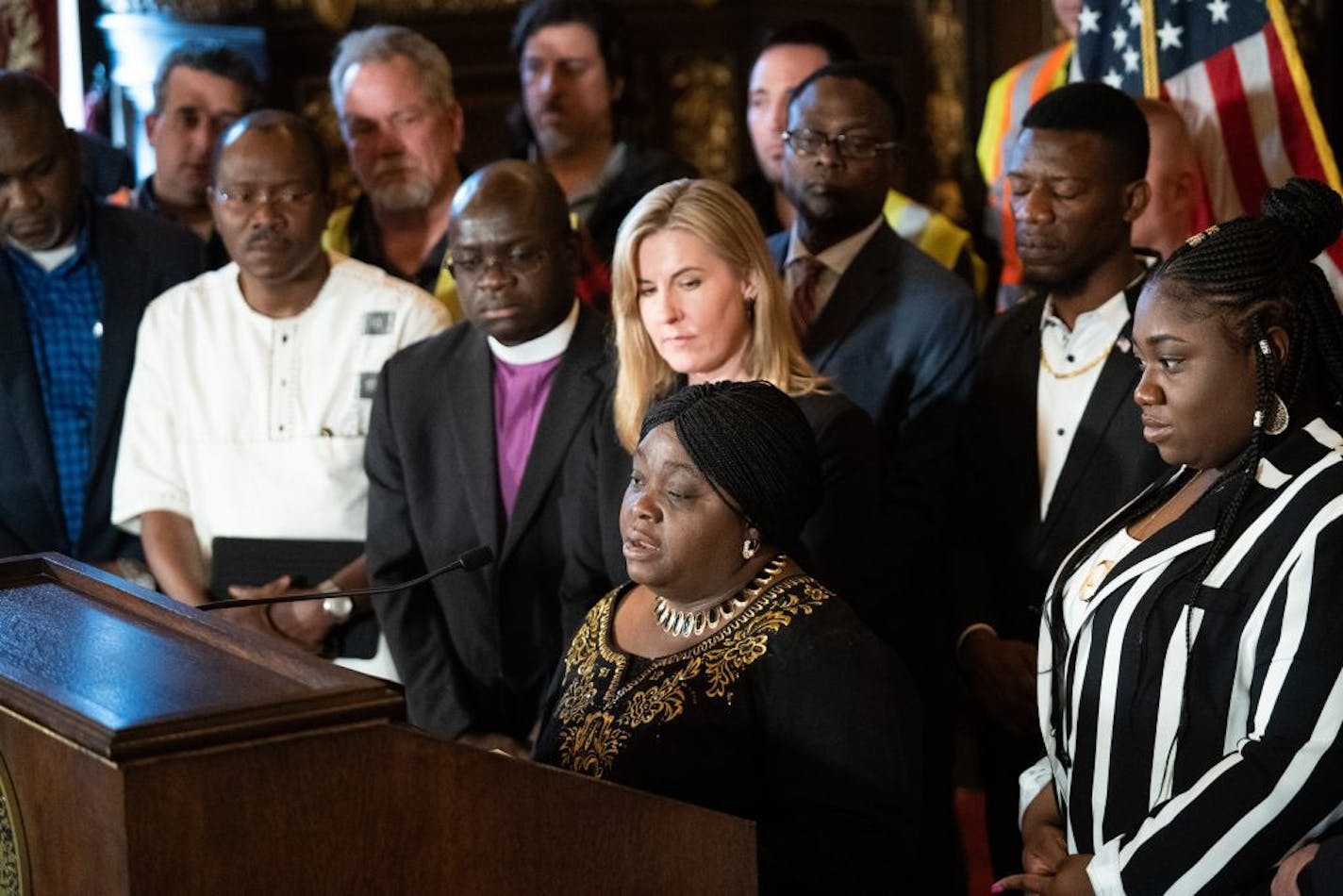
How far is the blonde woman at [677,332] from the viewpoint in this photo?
124 inches

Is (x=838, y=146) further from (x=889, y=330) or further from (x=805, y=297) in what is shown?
(x=889, y=330)

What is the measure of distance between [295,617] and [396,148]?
4.44 ft

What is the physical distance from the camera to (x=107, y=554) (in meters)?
3.89

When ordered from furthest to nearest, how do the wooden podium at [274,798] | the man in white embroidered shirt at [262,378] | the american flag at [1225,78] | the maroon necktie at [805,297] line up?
the american flag at [1225,78] < the maroon necktie at [805,297] < the man in white embroidered shirt at [262,378] < the wooden podium at [274,798]

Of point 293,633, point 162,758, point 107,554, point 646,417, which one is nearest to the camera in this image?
point 162,758

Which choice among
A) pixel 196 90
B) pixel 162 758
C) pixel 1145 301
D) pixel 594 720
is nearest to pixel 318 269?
pixel 196 90

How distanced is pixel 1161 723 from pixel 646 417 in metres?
0.76

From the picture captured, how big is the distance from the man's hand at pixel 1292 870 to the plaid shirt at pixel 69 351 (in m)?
2.66

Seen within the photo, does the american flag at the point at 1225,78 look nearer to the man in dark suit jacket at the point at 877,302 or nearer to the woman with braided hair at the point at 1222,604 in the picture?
the man in dark suit jacket at the point at 877,302

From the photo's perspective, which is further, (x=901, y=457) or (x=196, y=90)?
(x=196, y=90)

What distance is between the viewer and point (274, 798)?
5.40ft

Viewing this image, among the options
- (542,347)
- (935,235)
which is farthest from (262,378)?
(935,235)

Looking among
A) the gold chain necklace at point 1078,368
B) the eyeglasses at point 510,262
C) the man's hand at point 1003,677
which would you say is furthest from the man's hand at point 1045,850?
the eyeglasses at point 510,262

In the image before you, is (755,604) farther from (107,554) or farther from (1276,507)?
(107,554)
